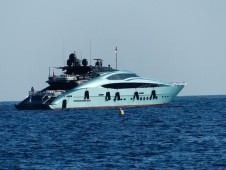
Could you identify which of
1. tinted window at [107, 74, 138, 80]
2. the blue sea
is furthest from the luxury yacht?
the blue sea

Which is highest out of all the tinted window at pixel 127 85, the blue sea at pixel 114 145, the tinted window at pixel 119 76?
the tinted window at pixel 119 76

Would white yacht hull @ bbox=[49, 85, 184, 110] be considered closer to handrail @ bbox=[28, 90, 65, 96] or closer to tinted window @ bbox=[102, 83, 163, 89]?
tinted window @ bbox=[102, 83, 163, 89]

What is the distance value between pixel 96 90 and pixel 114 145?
224ft

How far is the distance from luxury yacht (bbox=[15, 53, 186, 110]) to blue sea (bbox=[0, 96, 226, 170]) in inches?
1369

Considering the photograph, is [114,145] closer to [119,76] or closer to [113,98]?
[119,76]

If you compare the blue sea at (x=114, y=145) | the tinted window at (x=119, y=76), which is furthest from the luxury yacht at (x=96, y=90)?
the blue sea at (x=114, y=145)

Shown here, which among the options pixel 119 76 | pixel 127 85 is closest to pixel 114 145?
pixel 119 76

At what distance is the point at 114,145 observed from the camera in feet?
216

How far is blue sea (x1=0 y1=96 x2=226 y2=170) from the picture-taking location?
54188mm

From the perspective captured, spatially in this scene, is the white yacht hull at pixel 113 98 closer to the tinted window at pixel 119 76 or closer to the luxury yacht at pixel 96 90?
the luxury yacht at pixel 96 90

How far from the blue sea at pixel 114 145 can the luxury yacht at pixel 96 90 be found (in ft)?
114

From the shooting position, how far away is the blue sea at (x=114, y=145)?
178 feet

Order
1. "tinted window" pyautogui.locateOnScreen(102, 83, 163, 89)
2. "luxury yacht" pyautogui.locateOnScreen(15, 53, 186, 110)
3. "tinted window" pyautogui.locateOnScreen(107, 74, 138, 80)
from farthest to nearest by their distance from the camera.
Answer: "tinted window" pyautogui.locateOnScreen(102, 83, 163, 89)
"tinted window" pyautogui.locateOnScreen(107, 74, 138, 80)
"luxury yacht" pyautogui.locateOnScreen(15, 53, 186, 110)

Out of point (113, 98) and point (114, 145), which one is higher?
point (113, 98)
